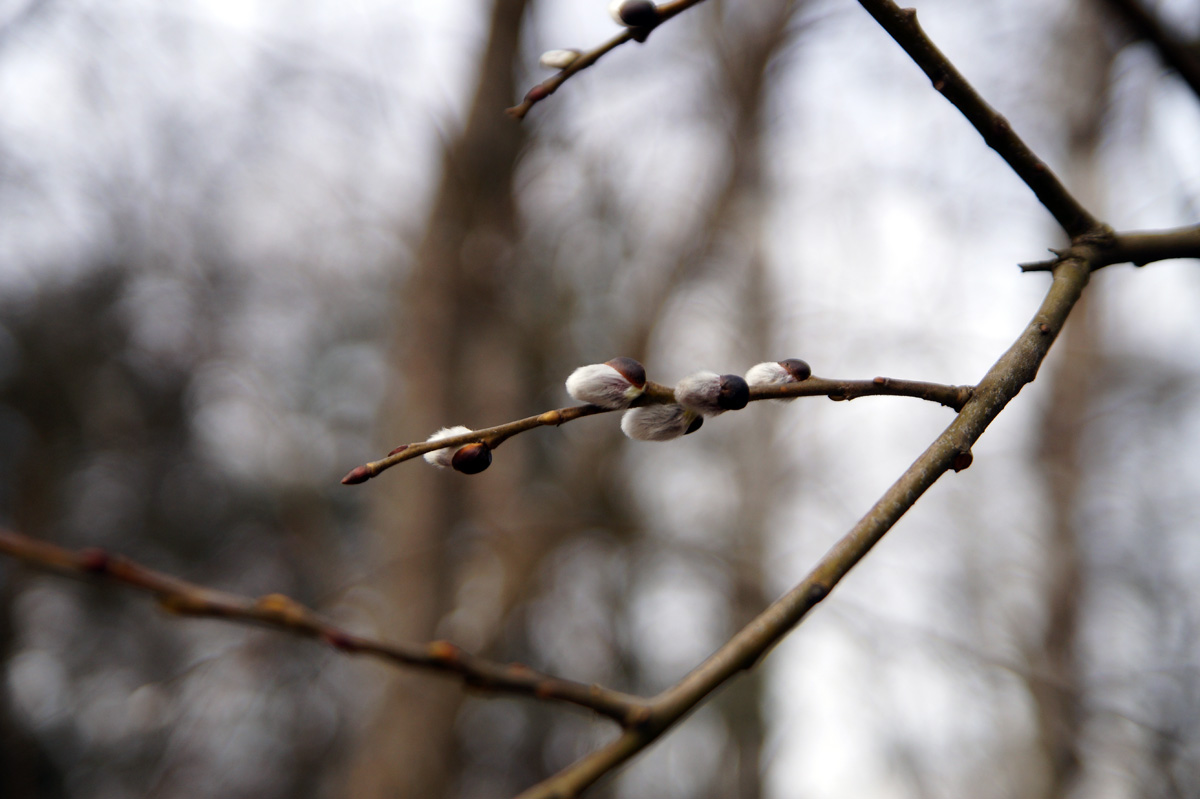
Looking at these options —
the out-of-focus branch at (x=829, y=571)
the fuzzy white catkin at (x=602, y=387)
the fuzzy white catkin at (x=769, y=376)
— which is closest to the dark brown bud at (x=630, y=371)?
the fuzzy white catkin at (x=602, y=387)

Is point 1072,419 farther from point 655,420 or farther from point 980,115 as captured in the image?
point 655,420

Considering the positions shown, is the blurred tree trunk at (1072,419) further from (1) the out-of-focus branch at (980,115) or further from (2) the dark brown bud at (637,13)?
A: (2) the dark brown bud at (637,13)

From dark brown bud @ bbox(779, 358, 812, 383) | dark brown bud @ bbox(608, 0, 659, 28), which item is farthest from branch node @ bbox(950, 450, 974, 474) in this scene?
dark brown bud @ bbox(608, 0, 659, 28)

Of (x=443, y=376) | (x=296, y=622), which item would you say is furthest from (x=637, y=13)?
(x=443, y=376)

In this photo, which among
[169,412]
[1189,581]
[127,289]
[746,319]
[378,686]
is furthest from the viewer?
[169,412]

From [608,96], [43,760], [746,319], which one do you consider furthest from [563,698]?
[43,760]

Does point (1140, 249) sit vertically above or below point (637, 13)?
below

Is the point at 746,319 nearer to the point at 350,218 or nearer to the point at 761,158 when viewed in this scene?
the point at 761,158

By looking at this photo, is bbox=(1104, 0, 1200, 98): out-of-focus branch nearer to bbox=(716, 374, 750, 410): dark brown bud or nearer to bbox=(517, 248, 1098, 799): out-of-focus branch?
bbox=(517, 248, 1098, 799): out-of-focus branch
